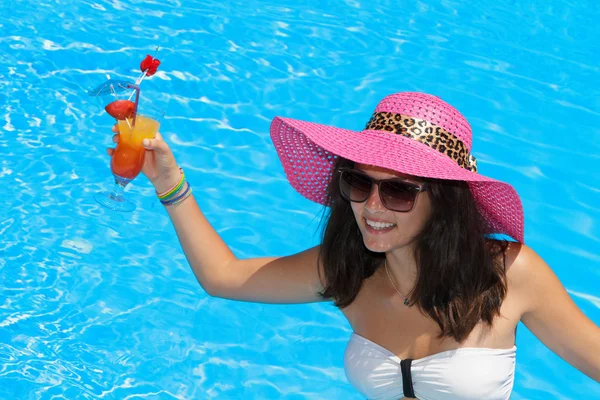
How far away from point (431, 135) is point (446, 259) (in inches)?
17.0

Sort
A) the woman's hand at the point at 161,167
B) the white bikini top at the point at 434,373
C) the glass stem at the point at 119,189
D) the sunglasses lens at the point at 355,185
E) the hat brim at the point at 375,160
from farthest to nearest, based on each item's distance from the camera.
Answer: the glass stem at the point at 119,189 < the white bikini top at the point at 434,373 < the woman's hand at the point at 161,167 < the sunglasses lens at the point at 355,185 < the hat brim at the point at 375,160

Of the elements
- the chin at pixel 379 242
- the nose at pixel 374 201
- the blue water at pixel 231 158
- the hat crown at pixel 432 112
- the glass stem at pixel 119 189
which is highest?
the hat crown at pixel 432 112

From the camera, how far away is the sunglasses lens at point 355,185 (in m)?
2.80

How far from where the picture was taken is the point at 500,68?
25.5 ft

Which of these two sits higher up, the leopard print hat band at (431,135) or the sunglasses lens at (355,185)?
the leopard print hat band at (431,135)

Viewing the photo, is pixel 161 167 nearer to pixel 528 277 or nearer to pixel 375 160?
pixel 375 160

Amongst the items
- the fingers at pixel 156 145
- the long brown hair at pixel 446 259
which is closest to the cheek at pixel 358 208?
the long brown hair at pixel 446 259

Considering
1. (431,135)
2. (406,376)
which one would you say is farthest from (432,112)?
(406,376)

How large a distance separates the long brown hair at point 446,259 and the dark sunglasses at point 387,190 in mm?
84

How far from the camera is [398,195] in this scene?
2770 mm

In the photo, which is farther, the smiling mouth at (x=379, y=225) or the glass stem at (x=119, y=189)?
the glass stem at (x=119, y=189)

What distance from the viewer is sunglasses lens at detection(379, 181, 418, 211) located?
108 inches

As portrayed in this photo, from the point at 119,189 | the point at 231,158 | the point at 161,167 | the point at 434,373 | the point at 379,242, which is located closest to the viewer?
the point at 379,242

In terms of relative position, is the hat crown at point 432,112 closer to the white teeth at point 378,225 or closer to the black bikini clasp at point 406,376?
the white teeth at point 378,225
